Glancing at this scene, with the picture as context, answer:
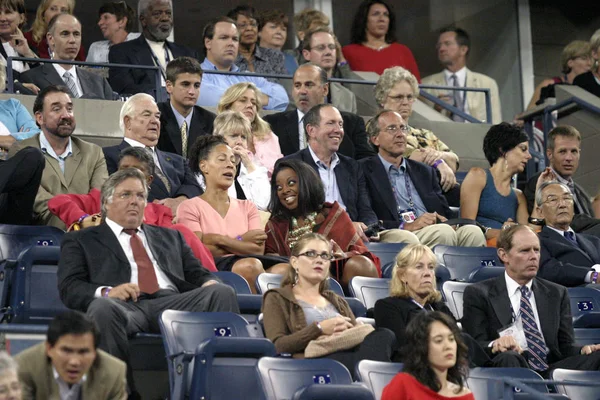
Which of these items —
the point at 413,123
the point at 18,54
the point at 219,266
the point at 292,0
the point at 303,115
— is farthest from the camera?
the point at 292,0

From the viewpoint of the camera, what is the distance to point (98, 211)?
755cm

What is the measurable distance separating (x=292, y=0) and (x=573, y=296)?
6499 millimetres

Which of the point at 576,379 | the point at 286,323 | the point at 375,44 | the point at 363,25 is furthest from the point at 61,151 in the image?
the point at 375,44

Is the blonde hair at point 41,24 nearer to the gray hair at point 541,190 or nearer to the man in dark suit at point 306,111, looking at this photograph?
the man in dark suit at point 306,111

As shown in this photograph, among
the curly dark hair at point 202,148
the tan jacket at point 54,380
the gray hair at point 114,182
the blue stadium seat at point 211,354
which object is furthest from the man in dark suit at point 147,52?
the tan jacket at point 54,380

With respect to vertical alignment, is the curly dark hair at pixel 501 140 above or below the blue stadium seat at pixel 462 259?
above

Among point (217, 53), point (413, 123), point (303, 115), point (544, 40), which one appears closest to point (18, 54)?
point (217, 53)

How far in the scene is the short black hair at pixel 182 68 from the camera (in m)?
9.07

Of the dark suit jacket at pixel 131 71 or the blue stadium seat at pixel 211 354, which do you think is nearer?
the blue stadium seat at pixel 211 354

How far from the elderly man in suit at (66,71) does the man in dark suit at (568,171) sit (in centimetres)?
305

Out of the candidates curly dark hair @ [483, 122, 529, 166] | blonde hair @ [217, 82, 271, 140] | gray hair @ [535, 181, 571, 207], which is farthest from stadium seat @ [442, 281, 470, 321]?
blonde hair @ [217, 82, 271, 140]

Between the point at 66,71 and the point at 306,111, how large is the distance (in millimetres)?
1679

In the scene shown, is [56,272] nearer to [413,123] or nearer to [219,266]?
[219,266]

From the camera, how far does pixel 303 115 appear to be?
9594 millimetres
